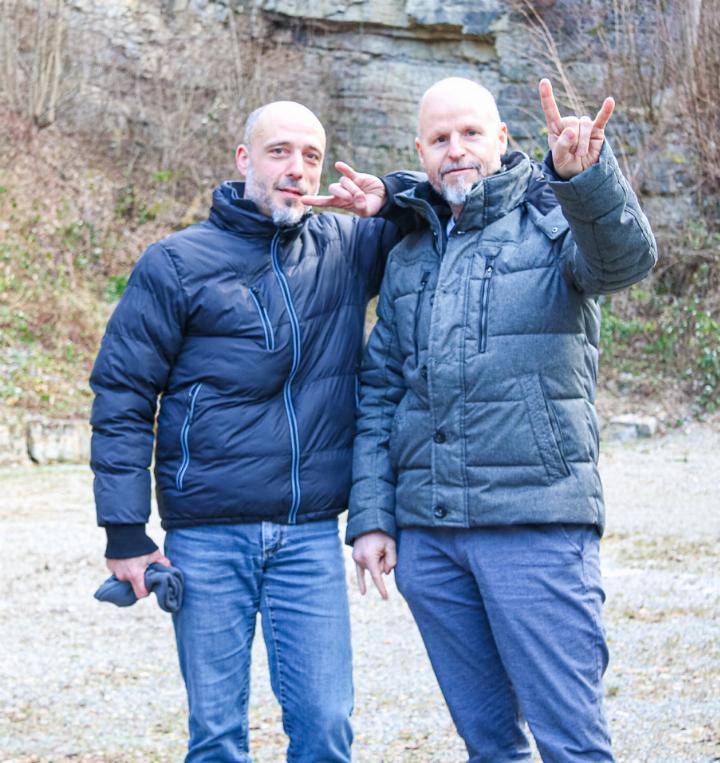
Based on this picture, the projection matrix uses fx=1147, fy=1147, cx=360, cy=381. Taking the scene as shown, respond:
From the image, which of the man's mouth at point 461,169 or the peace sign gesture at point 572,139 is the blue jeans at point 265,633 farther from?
Result: the peace sign gesture at point 572,139

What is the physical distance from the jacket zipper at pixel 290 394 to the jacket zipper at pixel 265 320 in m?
0.06

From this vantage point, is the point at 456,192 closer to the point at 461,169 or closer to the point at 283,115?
the point at 461,169

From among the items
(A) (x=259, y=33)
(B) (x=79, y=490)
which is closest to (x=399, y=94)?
(A) (x=259, y=33)

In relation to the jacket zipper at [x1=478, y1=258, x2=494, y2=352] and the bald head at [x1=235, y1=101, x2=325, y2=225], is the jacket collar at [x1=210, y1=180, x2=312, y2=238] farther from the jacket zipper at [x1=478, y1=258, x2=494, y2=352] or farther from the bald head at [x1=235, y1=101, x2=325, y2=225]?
the jacket zipper at [x1=478, y1=258, x2=494, y2=352]

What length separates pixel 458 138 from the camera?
2.87m

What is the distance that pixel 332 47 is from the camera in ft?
61.0

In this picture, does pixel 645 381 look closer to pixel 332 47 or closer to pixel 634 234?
pixel 332 47

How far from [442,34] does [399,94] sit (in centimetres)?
121

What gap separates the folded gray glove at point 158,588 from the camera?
288 cm

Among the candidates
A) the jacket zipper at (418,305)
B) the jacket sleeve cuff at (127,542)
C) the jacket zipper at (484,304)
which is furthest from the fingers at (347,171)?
the jacket sleeve cuff at (127,542)

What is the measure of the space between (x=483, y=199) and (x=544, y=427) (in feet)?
1.91

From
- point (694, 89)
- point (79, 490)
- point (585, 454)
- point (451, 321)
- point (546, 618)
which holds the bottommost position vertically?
point (79, 490)

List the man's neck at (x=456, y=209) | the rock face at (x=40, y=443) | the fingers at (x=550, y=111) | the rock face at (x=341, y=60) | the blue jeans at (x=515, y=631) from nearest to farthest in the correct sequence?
the fingers at (x=550, y=111) → the blue jeans at (x=515, y=631) → the man's neck at (x=456, y=209) → the rock face at (x=40, y=443) → the rock face at (x=341, y=60)

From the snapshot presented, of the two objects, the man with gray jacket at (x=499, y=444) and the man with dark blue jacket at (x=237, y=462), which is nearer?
the man with gray jacket at (x=499, y=444)
